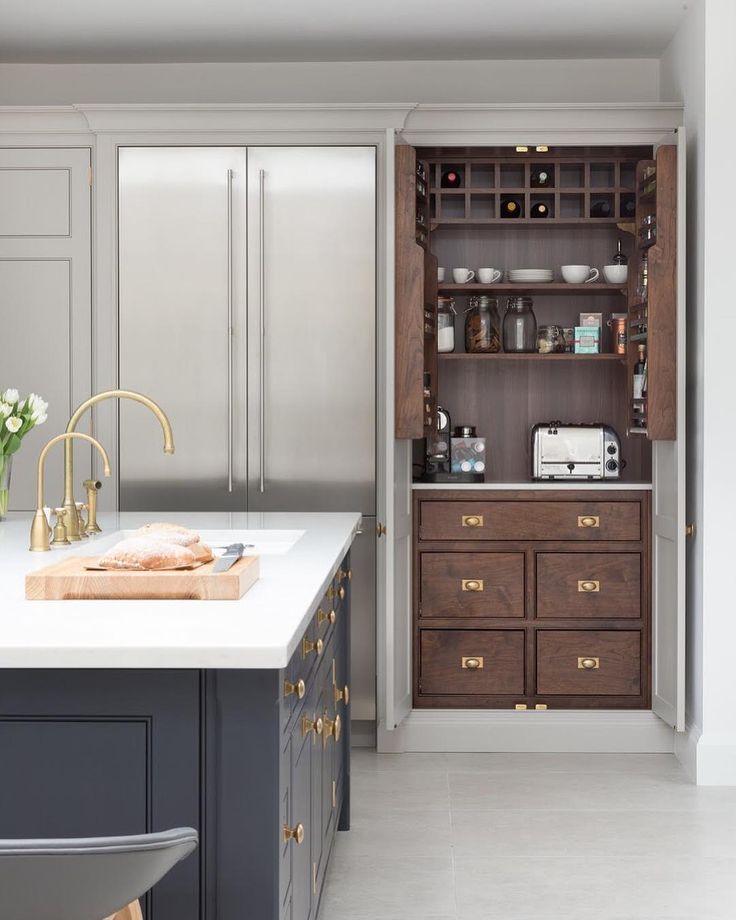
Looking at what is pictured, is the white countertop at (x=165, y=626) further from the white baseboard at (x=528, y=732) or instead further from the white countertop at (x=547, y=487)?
the white baseboard at (x=528, y=732)

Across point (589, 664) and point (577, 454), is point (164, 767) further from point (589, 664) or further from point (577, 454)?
point (577, 454)

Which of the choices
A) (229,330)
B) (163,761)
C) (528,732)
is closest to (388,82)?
(229,330)

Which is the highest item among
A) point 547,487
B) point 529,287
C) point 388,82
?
point 388,82

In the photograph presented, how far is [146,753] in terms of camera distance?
1.52m

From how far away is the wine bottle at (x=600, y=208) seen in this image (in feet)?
13.6

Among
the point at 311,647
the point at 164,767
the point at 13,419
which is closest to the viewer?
the point at 164,767

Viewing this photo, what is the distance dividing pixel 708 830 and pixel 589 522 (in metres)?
1.21

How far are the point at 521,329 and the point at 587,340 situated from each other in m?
0.26

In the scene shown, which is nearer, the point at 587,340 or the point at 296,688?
the point at 296,688

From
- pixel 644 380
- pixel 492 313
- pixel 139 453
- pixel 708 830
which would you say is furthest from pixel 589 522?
pixel 139 453

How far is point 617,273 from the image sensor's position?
13.5ft

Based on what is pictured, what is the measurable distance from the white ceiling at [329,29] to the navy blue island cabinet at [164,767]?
2917 millimetres

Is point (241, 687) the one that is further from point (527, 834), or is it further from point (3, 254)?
point (3, 254)

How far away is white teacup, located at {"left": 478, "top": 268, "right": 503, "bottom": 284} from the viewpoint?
4.09 m
